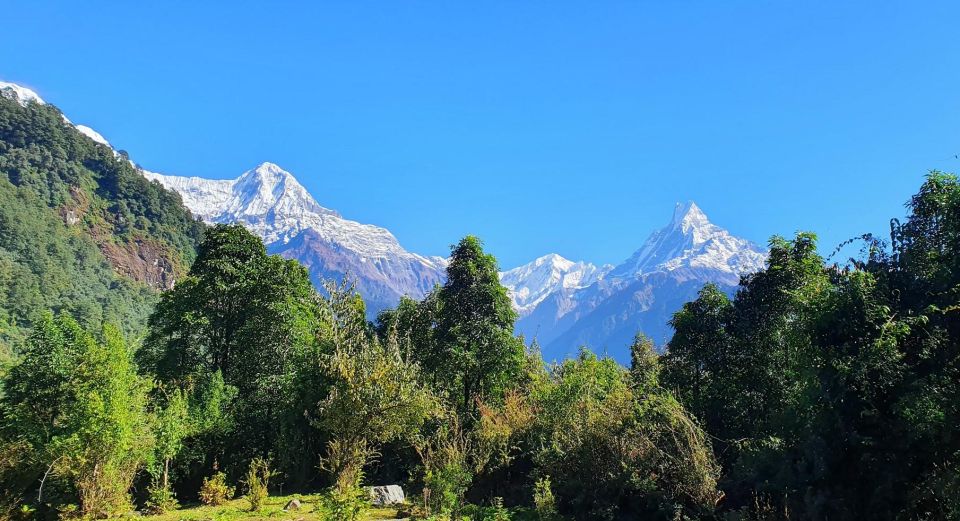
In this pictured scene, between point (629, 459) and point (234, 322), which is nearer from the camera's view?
point (629, 459)

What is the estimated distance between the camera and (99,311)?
92.3m

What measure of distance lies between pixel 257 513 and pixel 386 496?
13.9ft

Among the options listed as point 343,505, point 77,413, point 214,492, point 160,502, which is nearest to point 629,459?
point 343,505

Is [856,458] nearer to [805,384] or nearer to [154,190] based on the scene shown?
[805,384]

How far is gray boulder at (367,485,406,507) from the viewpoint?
19.2 metres

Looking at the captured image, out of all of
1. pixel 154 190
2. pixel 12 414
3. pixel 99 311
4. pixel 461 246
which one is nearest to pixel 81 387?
pixel 12 414

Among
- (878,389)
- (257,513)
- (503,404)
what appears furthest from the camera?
(503,404)

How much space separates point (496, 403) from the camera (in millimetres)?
25906

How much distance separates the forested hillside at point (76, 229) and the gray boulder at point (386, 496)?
257 ft

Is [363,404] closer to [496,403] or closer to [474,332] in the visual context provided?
[474,332]

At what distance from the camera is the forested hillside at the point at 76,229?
9431 centimetres

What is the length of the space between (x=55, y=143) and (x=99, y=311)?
76.6 meters

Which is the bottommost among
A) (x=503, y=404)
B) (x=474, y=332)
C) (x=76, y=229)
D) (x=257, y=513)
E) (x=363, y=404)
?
(x=257, y=513)

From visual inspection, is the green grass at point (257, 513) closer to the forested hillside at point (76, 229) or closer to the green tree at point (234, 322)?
the green tree at point (234, 322)
